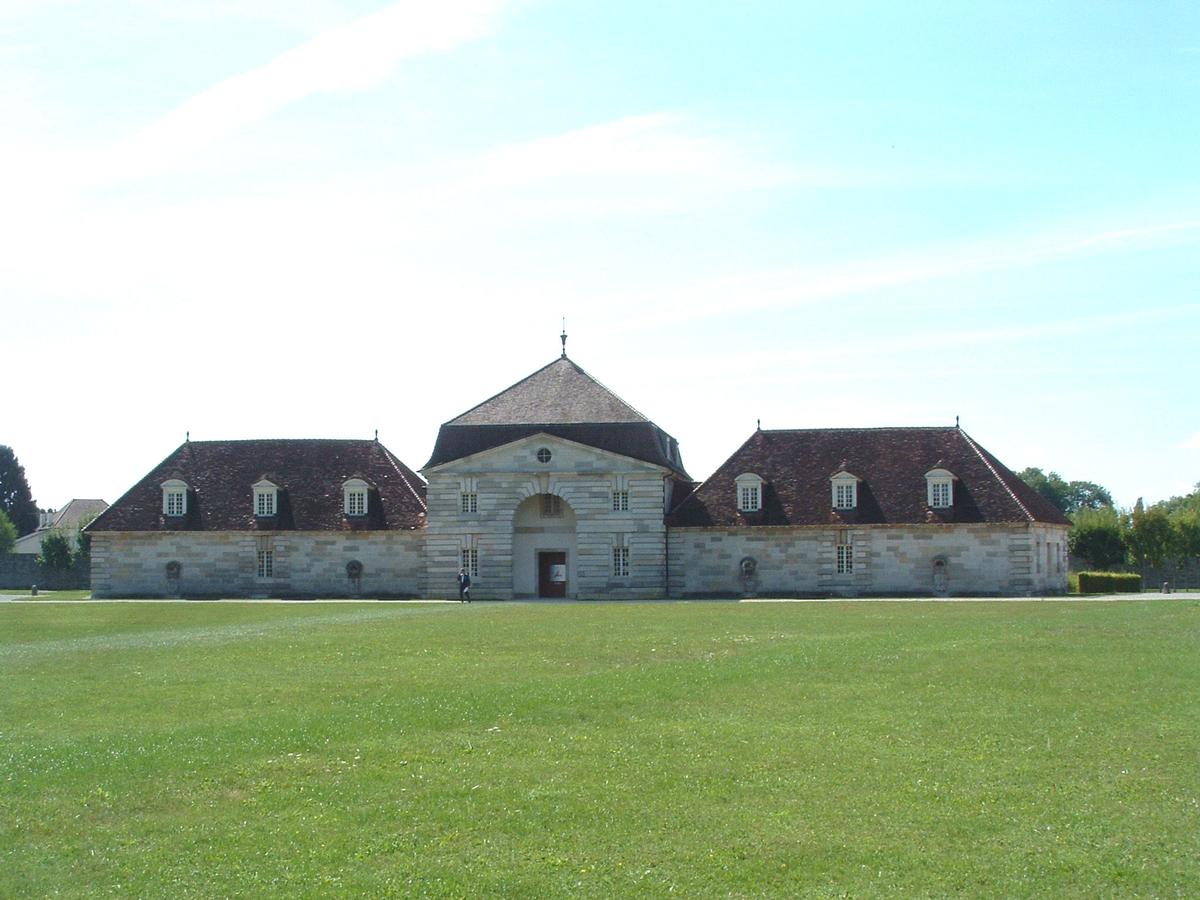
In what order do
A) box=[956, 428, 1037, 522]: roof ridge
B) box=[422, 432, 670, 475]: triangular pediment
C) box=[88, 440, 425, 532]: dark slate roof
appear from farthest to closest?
box=[88, 440, 425, 532]: dark slate roof
box=[422, 432, 670, 475]: triangular pediment
box=[956, 428, 1037, 522]: roof ridge

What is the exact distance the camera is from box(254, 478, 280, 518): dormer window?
5919 centimetres

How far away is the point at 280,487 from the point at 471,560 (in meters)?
9.58

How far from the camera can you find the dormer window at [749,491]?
2215 inches

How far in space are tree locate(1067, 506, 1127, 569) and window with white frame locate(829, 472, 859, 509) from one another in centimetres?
1935

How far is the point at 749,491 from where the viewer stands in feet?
185

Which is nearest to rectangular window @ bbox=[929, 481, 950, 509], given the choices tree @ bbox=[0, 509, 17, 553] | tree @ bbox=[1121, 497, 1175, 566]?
tree @ bbox=[1121, 497, 1175, 566]

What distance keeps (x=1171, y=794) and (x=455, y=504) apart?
4580 centimetres

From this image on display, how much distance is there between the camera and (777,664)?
2231 cm

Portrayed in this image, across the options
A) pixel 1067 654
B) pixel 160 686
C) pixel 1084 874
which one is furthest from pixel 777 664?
pixel 1084 874

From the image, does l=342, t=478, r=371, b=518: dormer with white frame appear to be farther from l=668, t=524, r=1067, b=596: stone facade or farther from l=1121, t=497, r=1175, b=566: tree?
l=1121, t=497, r=1175, b=566: tree

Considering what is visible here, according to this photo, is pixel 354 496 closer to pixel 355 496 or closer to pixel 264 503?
pixel 355 496

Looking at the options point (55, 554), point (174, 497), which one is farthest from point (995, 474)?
point (55, 554)

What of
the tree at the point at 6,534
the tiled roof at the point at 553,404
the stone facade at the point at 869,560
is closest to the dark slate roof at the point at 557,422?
the tiled roof at the point at 553,404

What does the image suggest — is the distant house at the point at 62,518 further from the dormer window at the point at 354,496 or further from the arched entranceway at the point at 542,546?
the arched entranceway at the point at 542,546
